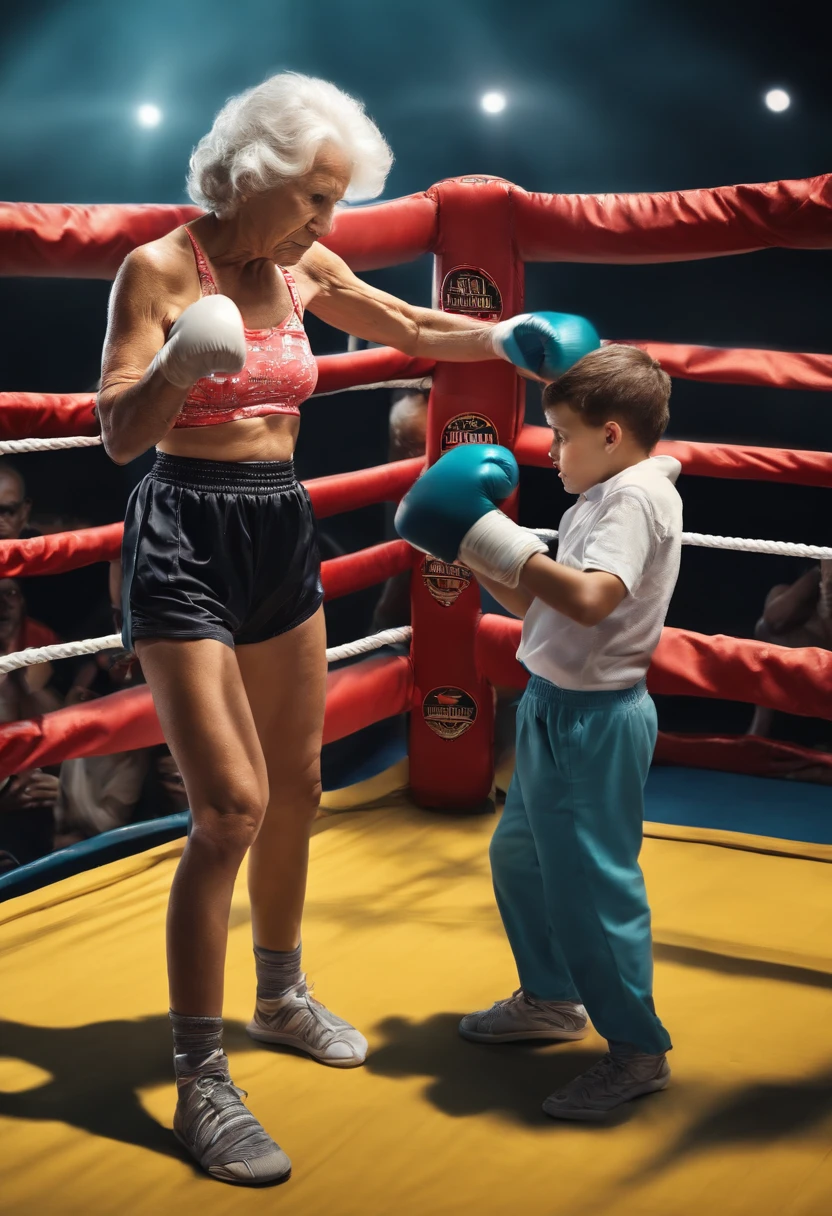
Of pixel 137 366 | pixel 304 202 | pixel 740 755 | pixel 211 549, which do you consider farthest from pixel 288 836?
pixel 740 755

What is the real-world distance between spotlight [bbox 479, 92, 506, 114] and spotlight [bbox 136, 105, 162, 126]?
0.69 m

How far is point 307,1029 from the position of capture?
5.21 feet

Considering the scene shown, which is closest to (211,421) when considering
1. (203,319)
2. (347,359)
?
(203,319)

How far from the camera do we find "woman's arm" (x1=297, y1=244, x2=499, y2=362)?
1.62 meters

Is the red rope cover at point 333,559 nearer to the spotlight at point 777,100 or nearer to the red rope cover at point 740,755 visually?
the red rope cover at point 740,755

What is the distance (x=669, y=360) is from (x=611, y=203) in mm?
269

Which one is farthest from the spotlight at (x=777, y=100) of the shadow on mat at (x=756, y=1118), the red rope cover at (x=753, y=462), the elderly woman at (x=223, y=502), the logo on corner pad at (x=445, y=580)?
the shadow on mat at (x=756, y=1118)

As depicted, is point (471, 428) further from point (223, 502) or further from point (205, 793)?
point (205, 793)

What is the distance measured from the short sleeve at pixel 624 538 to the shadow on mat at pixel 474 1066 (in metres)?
0.58

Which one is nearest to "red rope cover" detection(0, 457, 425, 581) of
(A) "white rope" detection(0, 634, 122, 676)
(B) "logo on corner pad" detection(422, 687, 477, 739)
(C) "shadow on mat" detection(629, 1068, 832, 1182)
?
(A) "white rope" detection(0, 634, 122, 676)

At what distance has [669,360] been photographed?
217 cm

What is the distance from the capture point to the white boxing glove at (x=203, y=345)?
3.93 feet

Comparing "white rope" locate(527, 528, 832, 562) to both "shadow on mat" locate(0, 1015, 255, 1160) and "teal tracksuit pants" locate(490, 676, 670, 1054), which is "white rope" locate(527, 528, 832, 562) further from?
"shadow on mat" locate(0, 1015, 255, 1160)

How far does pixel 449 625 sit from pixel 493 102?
117 centimetres
